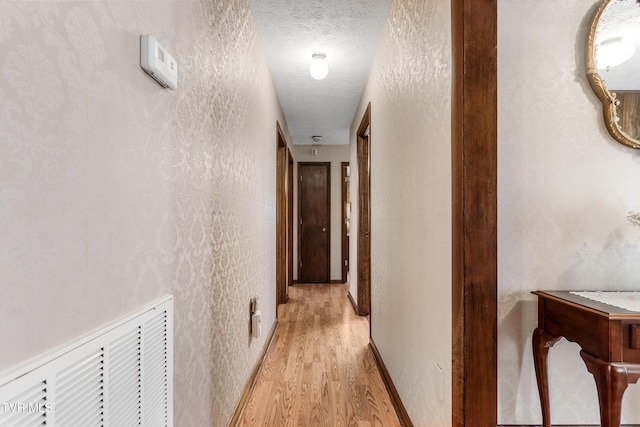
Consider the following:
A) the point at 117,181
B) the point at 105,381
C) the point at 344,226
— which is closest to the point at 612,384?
the point at 105,381

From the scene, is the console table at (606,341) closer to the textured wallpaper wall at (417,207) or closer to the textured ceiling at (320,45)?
the textured wallpaper wall at (417,207)

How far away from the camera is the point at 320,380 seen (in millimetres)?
2500

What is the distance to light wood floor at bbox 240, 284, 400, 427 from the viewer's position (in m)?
2.03

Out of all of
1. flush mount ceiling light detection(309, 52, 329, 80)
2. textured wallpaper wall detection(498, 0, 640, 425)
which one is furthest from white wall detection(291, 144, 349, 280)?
textured wallpaper wall detection(498, 0, 640, 425)

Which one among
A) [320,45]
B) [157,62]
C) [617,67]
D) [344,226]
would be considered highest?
[320,45]

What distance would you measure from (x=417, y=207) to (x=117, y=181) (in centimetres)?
129

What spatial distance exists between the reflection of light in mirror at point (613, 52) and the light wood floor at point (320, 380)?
1931mm

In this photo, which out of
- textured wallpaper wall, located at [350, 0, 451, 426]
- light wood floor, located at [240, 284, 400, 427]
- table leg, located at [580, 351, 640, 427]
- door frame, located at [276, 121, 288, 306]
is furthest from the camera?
door frame, located at [276, 121, 288, 306]

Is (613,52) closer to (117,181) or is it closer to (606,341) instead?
(606,341)

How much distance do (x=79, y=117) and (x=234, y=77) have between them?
1.34 m

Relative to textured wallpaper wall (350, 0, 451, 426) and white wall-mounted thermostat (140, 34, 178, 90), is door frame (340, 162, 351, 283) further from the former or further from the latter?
white wall-mounted thermostat (140, 34, 178, 90)

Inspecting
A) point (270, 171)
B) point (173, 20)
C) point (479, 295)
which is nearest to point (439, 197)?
point (479, 295)

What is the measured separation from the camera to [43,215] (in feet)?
1.96

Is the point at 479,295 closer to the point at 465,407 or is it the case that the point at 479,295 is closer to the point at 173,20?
the point at 465,407
